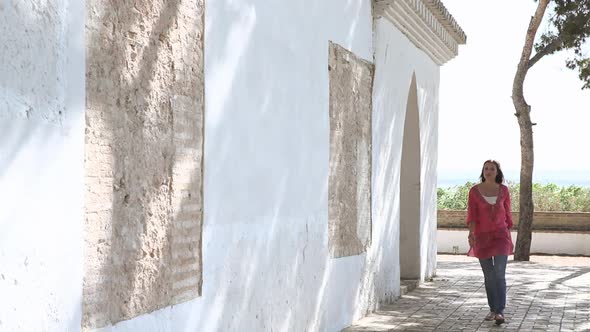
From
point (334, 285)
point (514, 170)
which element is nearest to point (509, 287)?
point (334, 285)

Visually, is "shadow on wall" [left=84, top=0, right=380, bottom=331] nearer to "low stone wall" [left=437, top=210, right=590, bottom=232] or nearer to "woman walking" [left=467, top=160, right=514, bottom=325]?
"woman walking" [left=467, top=160, right=514, bottom=325]

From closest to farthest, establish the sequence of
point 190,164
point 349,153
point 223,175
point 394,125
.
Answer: point 190,164 → point 223,175 → point 349,153 → point 394,125

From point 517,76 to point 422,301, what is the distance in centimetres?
822

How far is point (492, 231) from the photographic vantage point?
29.5 ft

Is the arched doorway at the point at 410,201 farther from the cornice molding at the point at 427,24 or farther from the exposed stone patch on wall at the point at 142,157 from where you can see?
the exposed stone patch on wall at the point at 142,157

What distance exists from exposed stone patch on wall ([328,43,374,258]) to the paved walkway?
0.88 meters

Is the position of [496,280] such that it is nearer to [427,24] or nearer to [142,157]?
[427,24]

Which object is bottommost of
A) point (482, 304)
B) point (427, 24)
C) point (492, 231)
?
point (482, 304)

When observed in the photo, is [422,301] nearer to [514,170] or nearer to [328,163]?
[328,163]

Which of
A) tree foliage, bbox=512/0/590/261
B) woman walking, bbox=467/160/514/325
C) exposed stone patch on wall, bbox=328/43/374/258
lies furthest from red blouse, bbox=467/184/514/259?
tree foliage, bbox=512/0/590/261

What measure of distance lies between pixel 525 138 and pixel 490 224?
919 cm

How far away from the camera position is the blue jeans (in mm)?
8984

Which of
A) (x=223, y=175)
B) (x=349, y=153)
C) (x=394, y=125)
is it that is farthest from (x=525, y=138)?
(x=223, y=175)

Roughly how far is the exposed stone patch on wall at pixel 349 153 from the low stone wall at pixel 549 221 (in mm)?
11575
